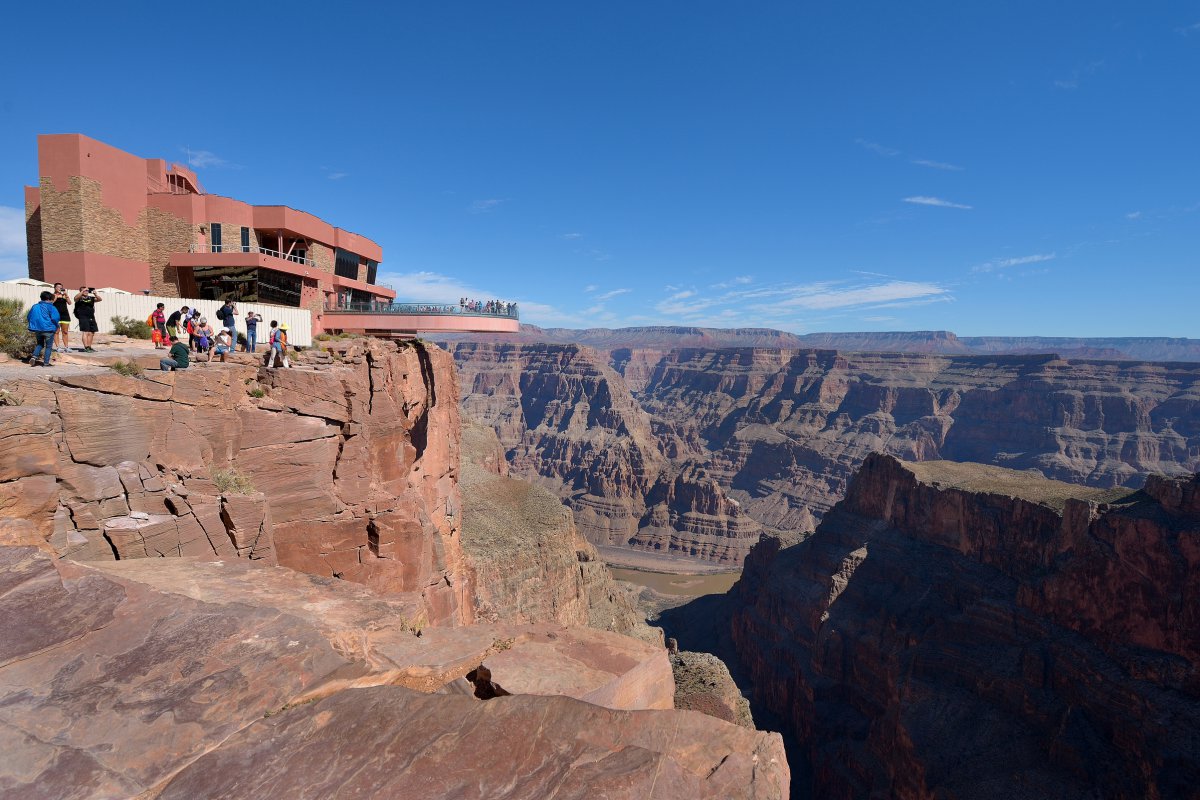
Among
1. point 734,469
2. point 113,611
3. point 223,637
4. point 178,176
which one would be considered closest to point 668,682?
point 223,637

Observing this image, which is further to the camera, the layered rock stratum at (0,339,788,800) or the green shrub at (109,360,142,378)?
the green shrub at (109,360,142,378)

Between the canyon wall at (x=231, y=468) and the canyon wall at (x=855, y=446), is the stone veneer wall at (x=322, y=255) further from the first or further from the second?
the canyon wall at (x=855, y=446)

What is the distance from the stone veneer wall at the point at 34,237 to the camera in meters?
26.1

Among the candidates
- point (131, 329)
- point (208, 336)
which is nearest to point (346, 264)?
point (131, 329)

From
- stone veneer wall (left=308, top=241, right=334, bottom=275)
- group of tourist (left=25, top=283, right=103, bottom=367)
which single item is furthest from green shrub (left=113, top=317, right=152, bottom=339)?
stone veneer wall (left=308, top=241, right=334, bottom=275)

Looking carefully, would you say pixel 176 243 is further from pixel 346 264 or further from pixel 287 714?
pixel 287 714

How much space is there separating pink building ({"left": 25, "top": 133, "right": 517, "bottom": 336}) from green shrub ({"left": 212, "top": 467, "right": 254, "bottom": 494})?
1476 centimetres

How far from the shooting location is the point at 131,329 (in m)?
20.2

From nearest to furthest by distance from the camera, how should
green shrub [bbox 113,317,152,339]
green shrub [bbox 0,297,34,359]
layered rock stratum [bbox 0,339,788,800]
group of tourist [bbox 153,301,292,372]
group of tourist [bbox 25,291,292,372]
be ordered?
layered rock stratum [bbox 0,339,788,800] → group of tourist [bbox 25,291,292,372] → green shrub [bbox 0,297,34,359] → group of tourist [bbox 153,301,292,372] → green shrub [bbox 113,317,152,339]

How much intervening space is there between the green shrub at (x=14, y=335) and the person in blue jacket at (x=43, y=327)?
152 centimetres

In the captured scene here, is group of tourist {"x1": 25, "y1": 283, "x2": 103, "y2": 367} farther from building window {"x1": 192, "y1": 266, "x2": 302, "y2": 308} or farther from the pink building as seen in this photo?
the pink building

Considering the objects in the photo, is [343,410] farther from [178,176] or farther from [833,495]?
[833,495]

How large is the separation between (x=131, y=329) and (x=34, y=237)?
11.8 metres

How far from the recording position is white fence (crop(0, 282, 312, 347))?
18.5 m
